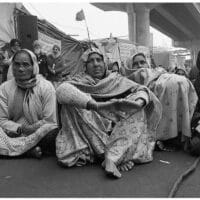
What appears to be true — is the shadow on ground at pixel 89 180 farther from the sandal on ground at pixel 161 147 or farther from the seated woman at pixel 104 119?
the sandal on ground at pixel 161 147

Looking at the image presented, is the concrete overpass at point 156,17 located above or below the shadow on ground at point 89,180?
above

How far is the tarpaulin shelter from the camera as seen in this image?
6.05 meters

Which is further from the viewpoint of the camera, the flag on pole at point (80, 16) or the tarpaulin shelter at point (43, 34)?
the flag on pole at point (80, 16)

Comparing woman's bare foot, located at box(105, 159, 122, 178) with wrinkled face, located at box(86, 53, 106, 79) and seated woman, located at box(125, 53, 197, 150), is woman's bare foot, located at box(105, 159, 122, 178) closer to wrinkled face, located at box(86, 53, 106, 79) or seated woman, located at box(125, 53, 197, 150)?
wrinkled face, located at box(86, 53, 106, 79)

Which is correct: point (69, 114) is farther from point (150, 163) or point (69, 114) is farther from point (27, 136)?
point (150, 163)

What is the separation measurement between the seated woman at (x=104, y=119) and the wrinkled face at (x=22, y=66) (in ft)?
1.83

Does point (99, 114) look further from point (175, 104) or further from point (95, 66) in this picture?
point (175, 104)

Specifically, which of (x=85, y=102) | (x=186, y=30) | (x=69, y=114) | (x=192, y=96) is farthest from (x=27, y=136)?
(x=186, y=30)

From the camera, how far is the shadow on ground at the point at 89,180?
215 cm

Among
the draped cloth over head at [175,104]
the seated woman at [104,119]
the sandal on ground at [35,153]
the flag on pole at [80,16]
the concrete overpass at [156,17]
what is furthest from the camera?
the concrete overpass at [156,17]

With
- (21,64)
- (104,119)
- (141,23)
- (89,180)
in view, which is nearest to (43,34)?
(21,64)

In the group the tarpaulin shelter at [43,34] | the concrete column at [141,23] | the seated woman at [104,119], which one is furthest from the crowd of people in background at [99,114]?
the concrete column at [141,23]

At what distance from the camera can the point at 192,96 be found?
329 centimetres

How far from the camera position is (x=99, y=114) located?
282 centimetres
